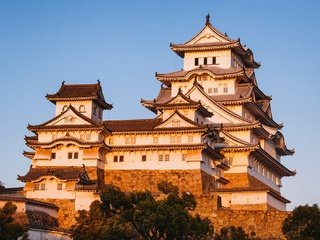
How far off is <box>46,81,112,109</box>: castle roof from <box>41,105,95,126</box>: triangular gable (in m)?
1.46

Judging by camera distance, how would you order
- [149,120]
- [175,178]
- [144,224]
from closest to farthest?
[144,224]
[175,178]
[149,120]

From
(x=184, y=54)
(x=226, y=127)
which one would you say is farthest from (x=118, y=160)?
(x=184, y=54)

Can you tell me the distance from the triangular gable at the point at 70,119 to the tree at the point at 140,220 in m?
17.6

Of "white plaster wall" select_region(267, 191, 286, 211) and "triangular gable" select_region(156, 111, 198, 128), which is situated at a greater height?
"triangular gable" select_region(156, 111, 198, 128)

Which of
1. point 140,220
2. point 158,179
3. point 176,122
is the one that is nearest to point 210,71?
point 176,122

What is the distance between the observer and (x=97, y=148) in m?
56.6

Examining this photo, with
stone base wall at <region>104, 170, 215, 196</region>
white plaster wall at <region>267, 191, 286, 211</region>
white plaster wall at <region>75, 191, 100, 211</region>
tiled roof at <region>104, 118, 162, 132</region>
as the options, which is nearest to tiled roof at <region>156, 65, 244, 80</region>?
tiled roof at <region>104, 118, 162, 132</region>

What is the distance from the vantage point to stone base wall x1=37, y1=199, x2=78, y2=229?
51781 millimetres

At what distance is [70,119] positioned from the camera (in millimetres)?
58312

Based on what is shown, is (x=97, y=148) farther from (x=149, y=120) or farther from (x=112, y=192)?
(x=112, y=192)

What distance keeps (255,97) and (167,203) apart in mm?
33166

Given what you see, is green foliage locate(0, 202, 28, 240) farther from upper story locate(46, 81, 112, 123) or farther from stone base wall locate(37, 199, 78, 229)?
upper story locate(46, 81, 112, 123)

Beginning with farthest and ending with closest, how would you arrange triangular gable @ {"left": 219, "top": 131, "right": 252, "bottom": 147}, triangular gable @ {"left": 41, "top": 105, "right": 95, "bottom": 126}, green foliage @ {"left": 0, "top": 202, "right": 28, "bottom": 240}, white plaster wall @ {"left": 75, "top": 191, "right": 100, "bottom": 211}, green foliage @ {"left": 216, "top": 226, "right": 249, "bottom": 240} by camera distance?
triangular gable @ {"left": 219, "top": 131, "right": 252, "bottom": 147}, triangular gable @ {"left": 41, "top": 105, "right": 95, "bottom": 126}, white plaster wall @ {"left": 75, "top": 191, "right": 100, "bottom": 211}, green foliage @ {"left": 216, "top": 226, "right": 249, "bottom": 240}, green foliage @ {"left": 0, "top": 202, "right": 28, "bottom": 240}

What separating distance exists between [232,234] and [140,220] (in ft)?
24.9
